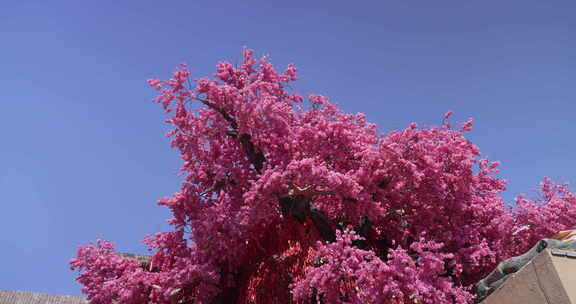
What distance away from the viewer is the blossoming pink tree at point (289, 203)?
949 cm

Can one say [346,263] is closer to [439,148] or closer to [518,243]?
[439,148]

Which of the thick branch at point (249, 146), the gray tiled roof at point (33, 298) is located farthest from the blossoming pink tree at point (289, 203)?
the gray tiled roof at point (33, 298)

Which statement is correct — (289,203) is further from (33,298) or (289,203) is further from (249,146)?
(33,298)

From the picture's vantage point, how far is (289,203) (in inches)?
404

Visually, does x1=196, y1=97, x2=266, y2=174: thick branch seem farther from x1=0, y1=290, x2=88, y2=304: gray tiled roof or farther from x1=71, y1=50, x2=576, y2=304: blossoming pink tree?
x1=0, y1=290, x2=88, y2=304: gray tiled roof

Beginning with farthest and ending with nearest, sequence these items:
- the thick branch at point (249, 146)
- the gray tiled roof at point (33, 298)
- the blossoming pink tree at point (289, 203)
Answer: the gray tiled roof at point (33, 298)
the thick branch at point (249, 146)
the blossoming pink tree at point (289, 203)

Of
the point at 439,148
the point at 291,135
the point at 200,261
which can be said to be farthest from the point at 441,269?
the point at 200,261

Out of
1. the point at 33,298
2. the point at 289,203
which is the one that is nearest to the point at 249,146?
the point at 289,203

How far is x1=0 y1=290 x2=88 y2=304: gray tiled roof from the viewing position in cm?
1839

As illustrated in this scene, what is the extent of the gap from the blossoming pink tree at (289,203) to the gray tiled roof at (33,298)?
932cm

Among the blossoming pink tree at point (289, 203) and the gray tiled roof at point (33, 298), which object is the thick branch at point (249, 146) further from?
the gray tiled roof at point (33, 298)

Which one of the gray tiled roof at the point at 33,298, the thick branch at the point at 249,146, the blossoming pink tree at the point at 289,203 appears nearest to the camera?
the blossoming pink tree at the point at 289,203

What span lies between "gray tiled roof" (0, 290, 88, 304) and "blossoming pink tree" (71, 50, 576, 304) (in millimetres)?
9318

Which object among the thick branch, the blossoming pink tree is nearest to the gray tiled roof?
the blossoming pink tree
